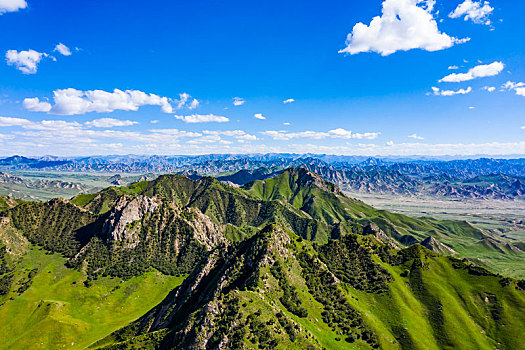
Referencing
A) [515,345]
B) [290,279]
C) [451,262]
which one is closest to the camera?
[515,345]

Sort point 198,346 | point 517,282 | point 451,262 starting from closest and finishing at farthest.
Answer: point 198,346 < point 517,282 < point 451,262

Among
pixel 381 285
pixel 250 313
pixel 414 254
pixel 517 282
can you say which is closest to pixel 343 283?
→ pixel 381 285

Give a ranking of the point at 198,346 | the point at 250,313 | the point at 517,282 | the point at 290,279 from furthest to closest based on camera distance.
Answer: the point at 517,282
the point at 290,279
the point at 250,313
the point at 198,346

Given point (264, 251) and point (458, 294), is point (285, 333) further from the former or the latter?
point (458, 294)

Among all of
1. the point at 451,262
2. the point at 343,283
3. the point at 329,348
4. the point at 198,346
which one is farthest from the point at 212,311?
the point at 451,262

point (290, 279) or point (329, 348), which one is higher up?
point (290, 279)

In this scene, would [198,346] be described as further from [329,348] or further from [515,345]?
[515,345]

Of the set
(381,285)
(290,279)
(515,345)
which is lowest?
(515,345)

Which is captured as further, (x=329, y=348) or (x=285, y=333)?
(x=329, y=348)

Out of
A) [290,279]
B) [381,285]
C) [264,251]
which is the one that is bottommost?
[381,285]
